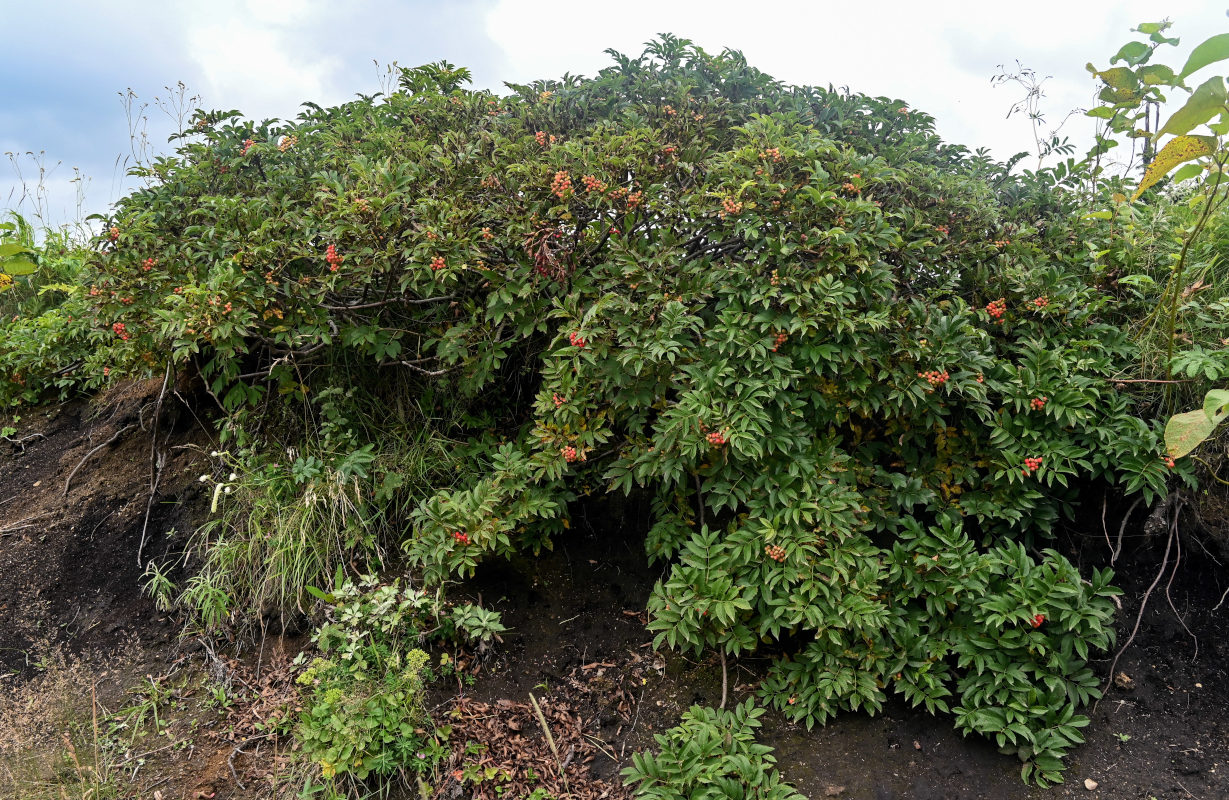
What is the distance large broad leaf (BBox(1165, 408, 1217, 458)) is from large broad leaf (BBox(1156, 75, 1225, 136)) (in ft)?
2.85

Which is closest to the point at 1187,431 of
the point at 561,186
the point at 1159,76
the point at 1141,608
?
the point at 1141,608

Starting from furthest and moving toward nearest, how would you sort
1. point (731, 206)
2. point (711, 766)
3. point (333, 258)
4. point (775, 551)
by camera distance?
point (333, 258), point (731, 206), point (775, 551), point (711, 766)

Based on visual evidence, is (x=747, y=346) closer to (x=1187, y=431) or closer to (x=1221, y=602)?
(x=1187, y=431)

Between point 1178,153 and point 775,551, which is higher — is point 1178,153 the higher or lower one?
the higher one

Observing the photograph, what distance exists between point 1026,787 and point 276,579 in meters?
3.13

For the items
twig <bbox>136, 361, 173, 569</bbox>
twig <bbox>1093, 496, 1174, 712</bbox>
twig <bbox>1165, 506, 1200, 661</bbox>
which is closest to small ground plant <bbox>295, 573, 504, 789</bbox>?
twig <bbox>136, 361, 173, 569</bbox>

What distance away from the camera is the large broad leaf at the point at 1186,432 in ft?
7.50

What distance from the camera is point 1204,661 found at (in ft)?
9.73

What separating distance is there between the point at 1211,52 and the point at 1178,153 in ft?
2.07

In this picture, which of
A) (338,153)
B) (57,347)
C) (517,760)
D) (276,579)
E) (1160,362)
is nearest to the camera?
(517,760)

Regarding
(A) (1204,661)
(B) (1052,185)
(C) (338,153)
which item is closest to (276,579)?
→ (C) (338,153)

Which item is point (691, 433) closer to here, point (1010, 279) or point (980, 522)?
point (980, 522)

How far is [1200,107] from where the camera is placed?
196 centimetres

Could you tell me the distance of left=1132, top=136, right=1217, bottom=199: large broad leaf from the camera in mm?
2240
